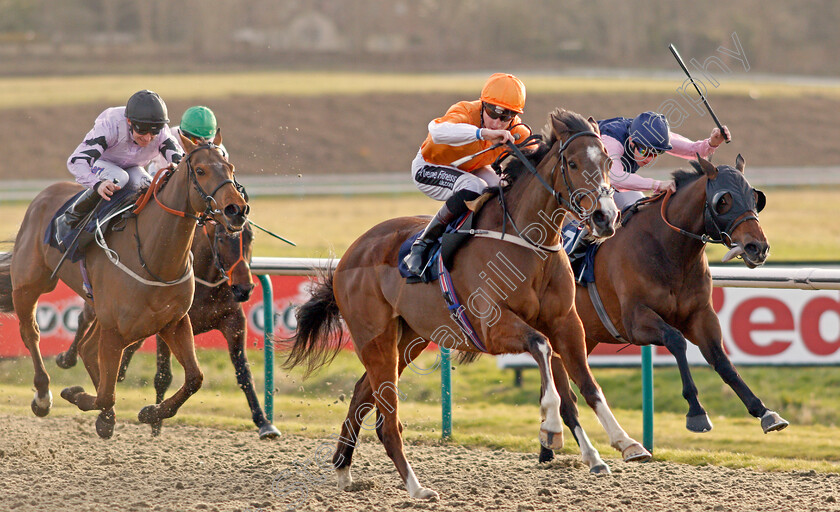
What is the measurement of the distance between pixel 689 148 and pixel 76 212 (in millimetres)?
3653

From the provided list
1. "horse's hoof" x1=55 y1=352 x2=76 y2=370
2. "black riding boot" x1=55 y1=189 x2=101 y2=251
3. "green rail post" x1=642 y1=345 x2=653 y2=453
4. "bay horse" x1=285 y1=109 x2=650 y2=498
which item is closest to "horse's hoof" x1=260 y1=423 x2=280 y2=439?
"bay horse" x1=285 y1=109 x2=650 y2=498

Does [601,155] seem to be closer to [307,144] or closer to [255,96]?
[307,144]

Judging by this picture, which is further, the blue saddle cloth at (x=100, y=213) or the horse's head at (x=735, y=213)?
the blue saddle cloth at (x=100, y=213)

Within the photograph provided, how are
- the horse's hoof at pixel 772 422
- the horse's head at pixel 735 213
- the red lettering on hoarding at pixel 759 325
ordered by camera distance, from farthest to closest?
the red lettering on hoarding at pixel 759 325 < the horse's head at pixel 735 213 < the horse's hoof at pixel 772 422

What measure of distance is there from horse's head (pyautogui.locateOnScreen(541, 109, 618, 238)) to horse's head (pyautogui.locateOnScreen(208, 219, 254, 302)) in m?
2.28

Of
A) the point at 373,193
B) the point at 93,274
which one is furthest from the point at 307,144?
the point at 93,274

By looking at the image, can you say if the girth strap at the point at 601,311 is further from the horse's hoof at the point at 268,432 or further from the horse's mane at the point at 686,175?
the horse's hoof at the point at 268,432

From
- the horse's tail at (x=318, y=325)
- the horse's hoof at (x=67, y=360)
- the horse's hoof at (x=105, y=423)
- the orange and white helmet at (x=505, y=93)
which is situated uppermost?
the orange and white helmet at (x=505, y=93)

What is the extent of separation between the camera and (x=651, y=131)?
17.4 feet

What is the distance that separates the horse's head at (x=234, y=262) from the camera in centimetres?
579

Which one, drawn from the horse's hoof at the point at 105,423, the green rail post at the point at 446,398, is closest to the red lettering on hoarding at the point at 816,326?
the green rail post at the point at 446,398

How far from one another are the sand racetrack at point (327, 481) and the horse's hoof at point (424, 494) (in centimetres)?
6

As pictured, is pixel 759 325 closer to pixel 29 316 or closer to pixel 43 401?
pixel 43 401

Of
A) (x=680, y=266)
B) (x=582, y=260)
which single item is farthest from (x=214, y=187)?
(x=680, y=266)
